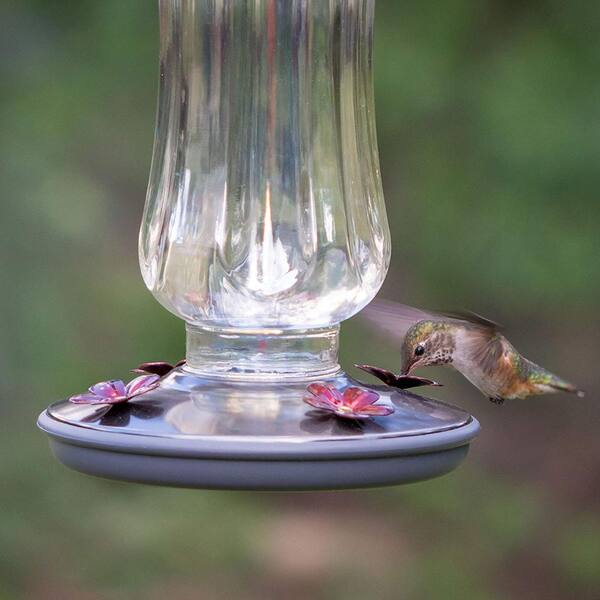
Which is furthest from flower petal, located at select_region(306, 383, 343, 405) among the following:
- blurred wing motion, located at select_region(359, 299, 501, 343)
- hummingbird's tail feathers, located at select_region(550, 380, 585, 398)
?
hummingbird's tail feathers, located at select_region(550, 380, 585, 398)

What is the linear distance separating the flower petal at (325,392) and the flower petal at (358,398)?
1cm

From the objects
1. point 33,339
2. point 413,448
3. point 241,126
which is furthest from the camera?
point 33,339

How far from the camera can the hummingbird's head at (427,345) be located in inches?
89.0

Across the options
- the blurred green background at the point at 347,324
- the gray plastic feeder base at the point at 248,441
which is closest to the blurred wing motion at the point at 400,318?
the gray plastic feeder base at the point at 248,441

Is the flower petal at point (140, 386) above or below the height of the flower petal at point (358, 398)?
below

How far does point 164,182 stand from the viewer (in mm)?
1883

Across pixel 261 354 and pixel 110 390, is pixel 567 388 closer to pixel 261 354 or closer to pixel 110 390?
pixel 261 354

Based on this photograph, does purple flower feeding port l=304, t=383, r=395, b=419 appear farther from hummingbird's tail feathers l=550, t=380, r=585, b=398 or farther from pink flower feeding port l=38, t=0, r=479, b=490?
hummingbird's tail feathers l=550, t=380, r=585, b=398

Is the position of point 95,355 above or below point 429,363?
below

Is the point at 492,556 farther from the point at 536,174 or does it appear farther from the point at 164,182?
the point at 164,182

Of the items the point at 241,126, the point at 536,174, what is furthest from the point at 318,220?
the point at 536,174

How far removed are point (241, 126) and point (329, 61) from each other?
16 cm

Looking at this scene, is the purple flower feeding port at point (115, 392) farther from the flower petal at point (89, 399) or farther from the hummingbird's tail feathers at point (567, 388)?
the hummingbird's tail feathers at point (567, 388)

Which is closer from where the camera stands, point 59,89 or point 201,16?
point 201,16
